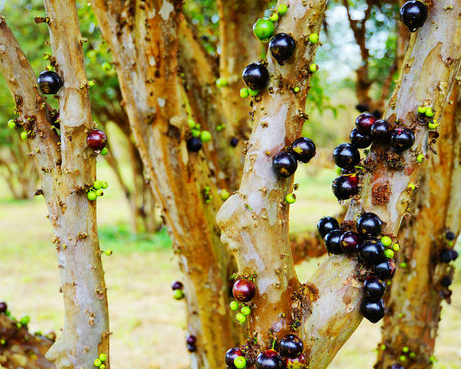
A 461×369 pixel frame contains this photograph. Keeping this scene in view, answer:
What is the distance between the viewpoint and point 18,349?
279 centimetres

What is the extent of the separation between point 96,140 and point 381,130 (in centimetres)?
142

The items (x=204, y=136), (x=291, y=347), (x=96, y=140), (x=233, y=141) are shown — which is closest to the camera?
(x=291, y=347)

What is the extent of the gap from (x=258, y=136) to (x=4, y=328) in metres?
2.17

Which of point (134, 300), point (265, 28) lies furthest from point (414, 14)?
point (134, 300)

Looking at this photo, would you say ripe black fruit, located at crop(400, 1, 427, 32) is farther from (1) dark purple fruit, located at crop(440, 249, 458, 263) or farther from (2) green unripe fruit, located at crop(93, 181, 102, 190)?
(1) dark purple fruit, located at crop(440, 249, 458, 263)

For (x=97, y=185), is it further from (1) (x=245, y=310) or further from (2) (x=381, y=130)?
(2) (x=381, y=130)

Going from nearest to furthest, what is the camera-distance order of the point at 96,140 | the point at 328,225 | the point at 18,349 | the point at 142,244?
1. the point at 96,140
2. the point at 328,225
3. the point at 18,349
4. the point at 142,244

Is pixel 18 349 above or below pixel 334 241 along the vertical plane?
below

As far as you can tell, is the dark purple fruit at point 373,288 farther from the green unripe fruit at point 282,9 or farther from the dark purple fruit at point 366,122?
the green unripe fruit at point 282,9

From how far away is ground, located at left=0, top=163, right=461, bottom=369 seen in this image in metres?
6.42

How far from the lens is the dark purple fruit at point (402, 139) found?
1928mm

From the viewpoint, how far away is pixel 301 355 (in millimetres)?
1949

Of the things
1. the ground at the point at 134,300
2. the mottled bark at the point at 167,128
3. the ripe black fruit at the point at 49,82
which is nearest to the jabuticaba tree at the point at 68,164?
the ripe black fruit at the point at 49,82

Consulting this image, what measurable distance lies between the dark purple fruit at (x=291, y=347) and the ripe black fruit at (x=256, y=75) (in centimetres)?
123
